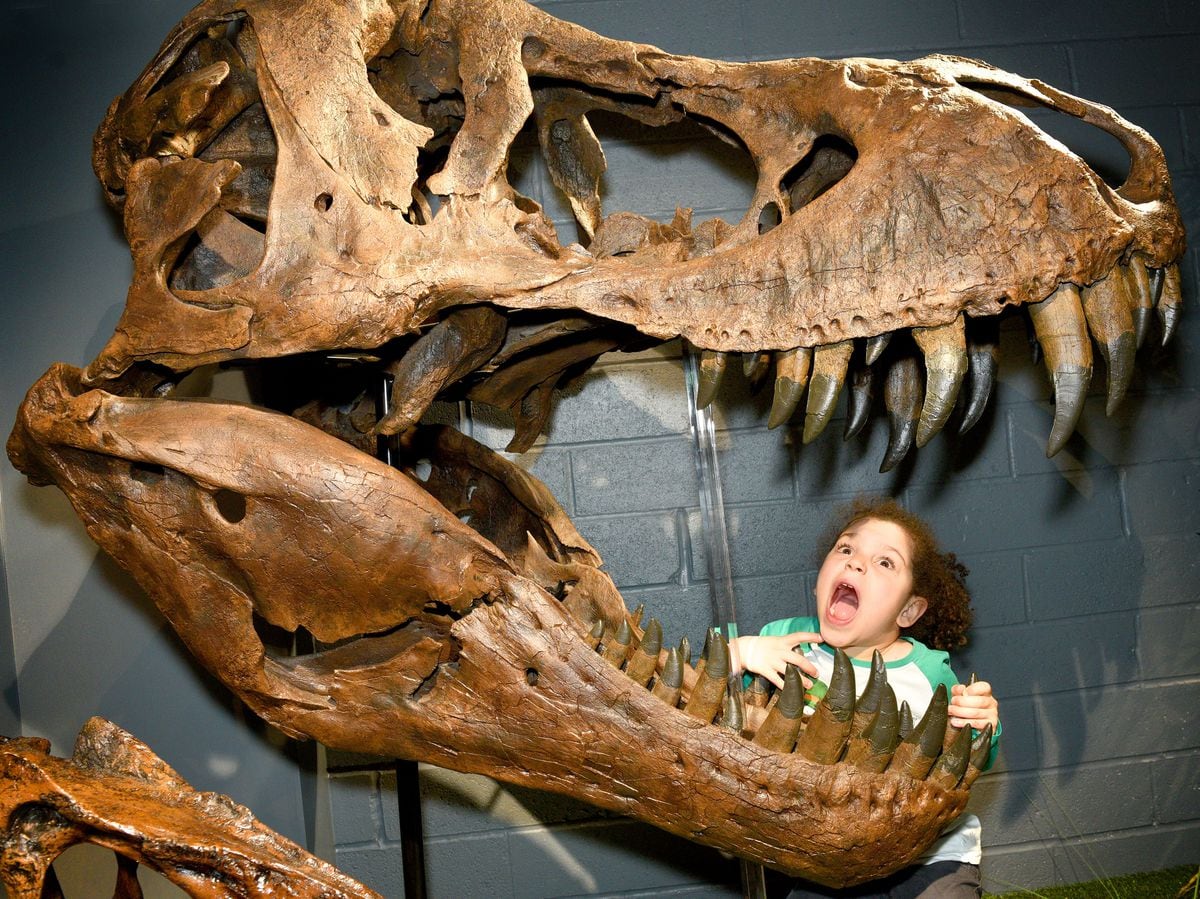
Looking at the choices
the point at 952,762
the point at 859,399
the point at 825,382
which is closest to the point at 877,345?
the point at 825,382

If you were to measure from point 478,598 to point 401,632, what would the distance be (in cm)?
21

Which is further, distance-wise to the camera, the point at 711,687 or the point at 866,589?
the point at 866,589

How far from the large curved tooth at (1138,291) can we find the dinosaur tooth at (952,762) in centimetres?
63

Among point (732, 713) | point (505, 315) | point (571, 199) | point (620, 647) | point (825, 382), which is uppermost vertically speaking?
point (571, 199)

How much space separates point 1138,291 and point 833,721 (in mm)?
749

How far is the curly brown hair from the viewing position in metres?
2.66

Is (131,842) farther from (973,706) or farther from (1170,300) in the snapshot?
(1170,300)

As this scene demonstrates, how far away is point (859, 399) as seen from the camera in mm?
1974

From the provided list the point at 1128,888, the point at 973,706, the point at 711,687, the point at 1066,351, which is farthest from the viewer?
the point at 1128,888

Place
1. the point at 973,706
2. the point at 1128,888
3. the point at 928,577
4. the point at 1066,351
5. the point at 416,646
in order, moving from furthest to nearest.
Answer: the point at 1128,888, the point at 928,577, the point at 973,706, the point at 416,646, the point at 1066,351

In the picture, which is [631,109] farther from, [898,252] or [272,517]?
[272,517]

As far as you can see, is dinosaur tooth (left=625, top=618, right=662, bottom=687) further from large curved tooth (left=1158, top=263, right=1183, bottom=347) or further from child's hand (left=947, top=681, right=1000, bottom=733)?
large curved tooth (left=1158, top=263, right=1183, bottom=347)

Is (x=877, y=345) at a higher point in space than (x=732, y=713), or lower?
higher

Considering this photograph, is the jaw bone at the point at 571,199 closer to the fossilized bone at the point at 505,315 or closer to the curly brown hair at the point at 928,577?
the fossilized bone at the point at 505,315
